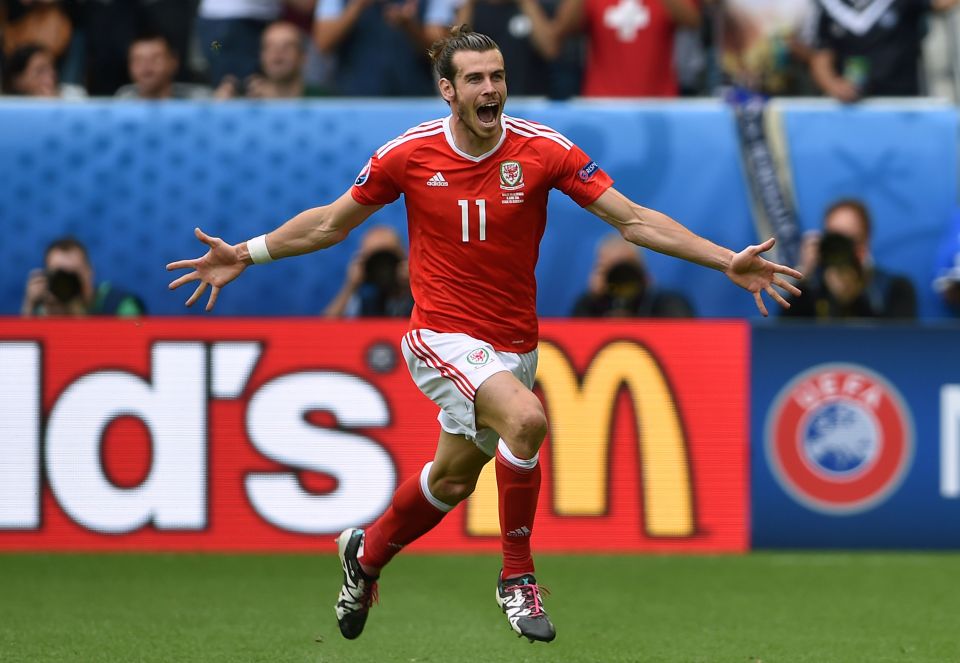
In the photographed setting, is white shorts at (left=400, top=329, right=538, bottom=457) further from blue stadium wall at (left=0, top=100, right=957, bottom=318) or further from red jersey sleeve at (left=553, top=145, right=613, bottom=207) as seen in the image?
blue stadium wall at (left=0, top=100, right=957, bottom=318)

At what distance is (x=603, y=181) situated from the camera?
6367 millimetres

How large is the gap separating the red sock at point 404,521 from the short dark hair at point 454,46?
5.34ft

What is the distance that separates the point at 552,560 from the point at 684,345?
159cm

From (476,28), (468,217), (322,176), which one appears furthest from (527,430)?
(476,28)

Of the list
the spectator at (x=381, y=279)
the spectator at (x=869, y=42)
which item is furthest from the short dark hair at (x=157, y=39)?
the spectator at (x=869, y=42)

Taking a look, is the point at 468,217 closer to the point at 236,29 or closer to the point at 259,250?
the point at 259,250

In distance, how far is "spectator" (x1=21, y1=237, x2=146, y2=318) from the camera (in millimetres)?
10312

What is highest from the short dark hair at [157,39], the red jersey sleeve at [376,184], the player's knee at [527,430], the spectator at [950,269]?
the short dark hair at [157,39]

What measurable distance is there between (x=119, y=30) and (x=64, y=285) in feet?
7.93

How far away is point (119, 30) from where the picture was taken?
11766mm

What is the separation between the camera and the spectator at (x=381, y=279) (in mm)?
10328

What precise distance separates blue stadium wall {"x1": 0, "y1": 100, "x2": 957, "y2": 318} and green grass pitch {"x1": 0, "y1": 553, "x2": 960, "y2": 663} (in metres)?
2.27

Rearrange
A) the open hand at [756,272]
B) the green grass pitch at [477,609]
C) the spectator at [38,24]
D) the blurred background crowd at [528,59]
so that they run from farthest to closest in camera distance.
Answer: the spectator at [38,24]
the blurred background crowd at [528,59]
the green grass pitch at [477,609]
the open hand at [756,272]

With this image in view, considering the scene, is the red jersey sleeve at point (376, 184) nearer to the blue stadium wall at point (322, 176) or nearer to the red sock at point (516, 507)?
the red sock at point (516, 507)
